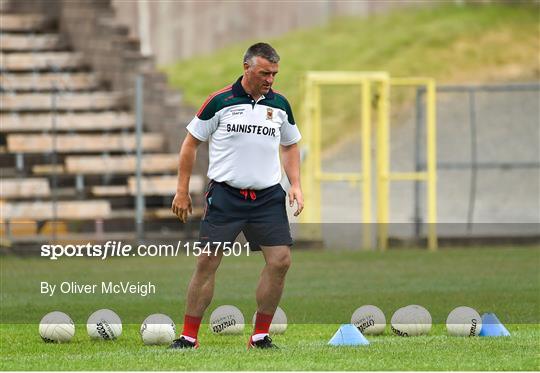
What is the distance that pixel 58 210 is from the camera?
73.7ft

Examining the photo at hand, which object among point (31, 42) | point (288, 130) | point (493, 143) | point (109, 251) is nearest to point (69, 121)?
point (31, 42)

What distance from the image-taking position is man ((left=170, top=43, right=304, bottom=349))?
1011cm

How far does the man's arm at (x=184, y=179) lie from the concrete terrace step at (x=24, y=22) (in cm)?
1866

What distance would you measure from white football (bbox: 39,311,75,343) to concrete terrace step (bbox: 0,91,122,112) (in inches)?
550

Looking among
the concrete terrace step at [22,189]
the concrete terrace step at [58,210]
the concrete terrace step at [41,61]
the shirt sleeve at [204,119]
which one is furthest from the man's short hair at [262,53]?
the concrete terrace step at [41,61]

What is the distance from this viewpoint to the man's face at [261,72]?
9984 millimetres

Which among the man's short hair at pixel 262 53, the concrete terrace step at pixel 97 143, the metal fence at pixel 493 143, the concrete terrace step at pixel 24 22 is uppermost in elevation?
the concrete terrace step at pixel 24 22

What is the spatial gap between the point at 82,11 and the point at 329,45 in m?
20.5

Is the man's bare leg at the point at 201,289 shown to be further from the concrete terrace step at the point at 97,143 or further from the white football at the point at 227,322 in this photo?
the concrete terrace step at the point at 97,143

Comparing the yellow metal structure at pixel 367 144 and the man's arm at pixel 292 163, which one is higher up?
the man's arm at pixel 292 163

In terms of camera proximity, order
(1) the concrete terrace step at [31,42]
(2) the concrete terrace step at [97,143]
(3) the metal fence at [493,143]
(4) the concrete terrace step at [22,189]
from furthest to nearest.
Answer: (3) the metal fence at [493,143], (1) the concrete terrace step at [31,42], (2) the concrete terrace step at [97,143], (4) the concrete terrace step at [22,189]

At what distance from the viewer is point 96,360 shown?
9578mm

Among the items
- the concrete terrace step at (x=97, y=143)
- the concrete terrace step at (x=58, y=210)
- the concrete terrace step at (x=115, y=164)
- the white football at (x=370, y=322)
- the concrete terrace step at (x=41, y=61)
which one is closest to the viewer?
the white football at (x=370, y=322)

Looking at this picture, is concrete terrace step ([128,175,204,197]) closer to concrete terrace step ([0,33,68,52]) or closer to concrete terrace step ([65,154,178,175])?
concrete terrace step ([65,154,178,175])
